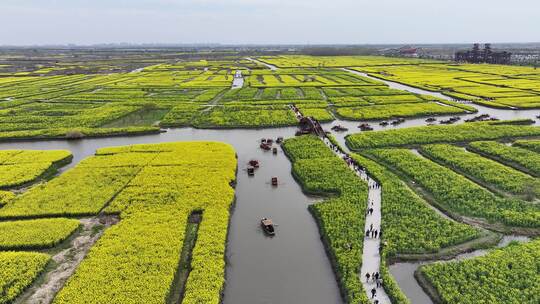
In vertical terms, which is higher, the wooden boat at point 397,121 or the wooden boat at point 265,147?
the wooden boat at point 397,121

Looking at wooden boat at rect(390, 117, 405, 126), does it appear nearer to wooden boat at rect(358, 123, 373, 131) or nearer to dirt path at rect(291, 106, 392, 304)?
wooden boat at rect(358, 123, 373, 131)

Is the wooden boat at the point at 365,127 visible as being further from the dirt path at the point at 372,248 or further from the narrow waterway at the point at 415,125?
the dirt path at the point at 372,248

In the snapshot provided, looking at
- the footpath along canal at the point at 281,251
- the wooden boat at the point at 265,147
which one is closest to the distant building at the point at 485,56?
the footpath along canal at the point at 281,251

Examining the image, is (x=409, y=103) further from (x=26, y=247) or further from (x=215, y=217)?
(x=26, y=247)

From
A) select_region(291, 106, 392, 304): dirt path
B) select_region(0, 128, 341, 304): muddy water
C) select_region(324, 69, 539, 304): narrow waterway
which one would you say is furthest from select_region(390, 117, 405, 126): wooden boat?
select_region(0, 128, 341, 304): muddy water

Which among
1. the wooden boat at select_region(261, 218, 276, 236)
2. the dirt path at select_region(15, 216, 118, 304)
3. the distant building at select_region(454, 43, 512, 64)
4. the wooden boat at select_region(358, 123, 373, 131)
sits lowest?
the dirt path at select_region(15, 216, 118, 304)

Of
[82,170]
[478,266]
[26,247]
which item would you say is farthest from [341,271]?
[82,170]
